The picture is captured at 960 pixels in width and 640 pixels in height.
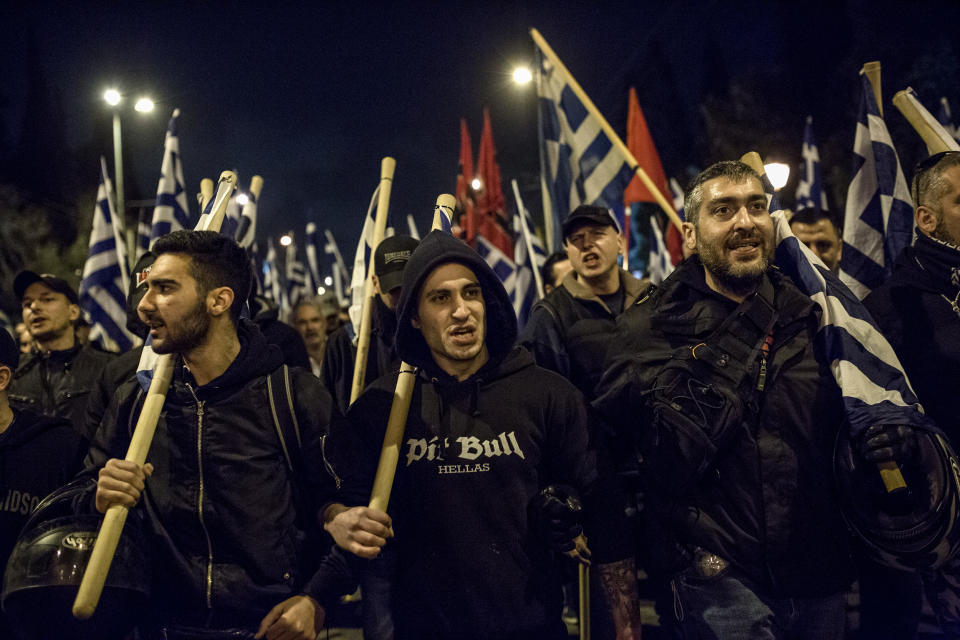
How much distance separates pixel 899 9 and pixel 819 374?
27556 mm

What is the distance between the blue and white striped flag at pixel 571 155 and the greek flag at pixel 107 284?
15.5ft

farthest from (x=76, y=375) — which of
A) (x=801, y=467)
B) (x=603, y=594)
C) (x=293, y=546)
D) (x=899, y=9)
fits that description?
(x=899, y=9)

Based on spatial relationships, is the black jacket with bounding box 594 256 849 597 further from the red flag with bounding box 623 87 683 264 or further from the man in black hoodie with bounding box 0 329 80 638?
the red flag with bounding box 623 87 683 264

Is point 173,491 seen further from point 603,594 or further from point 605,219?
point 605,219

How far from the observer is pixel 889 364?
277cm

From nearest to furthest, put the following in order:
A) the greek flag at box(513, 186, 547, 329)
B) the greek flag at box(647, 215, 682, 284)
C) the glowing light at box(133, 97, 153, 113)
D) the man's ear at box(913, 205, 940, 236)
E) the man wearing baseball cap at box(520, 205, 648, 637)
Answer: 1. the man wearing baseball cap at box(520, 205, 648, 637)
2. the man's ear at box(913, 205, 940, 236)
3. the greek flag at box(513, 186, 547, 329)
4. the greek flag at box(647, 215, 682, 284)
5. the glowing light at box(133, 97, 153, 113)

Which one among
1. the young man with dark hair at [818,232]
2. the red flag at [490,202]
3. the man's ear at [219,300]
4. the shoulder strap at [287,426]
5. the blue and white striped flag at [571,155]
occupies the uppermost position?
the red flag at [490,202]

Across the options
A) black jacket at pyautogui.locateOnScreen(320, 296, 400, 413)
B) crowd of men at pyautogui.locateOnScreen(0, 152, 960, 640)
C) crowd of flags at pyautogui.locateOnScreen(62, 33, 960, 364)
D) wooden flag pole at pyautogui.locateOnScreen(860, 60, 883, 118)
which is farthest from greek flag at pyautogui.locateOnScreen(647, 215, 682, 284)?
crowd of men at pyautogui.locateOnScreen(0, 152, 960, 640)

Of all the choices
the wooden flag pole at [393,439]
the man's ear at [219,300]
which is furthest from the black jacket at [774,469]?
the man's ear at [219,300]

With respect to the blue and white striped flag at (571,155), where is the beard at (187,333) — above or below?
below

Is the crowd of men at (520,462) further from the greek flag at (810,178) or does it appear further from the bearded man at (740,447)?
the greek flag at (810,178)

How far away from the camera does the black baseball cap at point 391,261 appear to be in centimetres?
499

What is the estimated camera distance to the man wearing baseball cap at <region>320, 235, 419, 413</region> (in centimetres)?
502

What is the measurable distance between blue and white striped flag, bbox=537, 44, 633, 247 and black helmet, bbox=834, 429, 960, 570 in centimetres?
417
